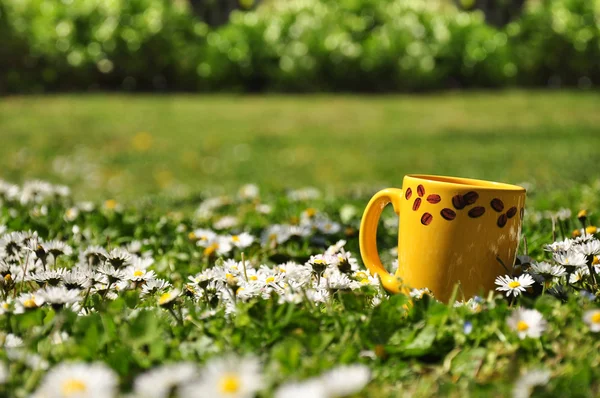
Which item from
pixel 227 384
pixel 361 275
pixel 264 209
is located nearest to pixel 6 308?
pixel 227 384

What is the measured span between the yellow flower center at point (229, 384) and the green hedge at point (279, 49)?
38.9ft

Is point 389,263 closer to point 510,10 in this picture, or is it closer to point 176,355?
point 176,355

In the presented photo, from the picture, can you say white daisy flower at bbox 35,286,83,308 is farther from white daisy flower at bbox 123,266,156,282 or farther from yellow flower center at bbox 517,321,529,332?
yellow flower center at bbox 517,321,529,332

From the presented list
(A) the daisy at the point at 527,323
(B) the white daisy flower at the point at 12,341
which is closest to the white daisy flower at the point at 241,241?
(B) the white daisy flower at the point at 12,341

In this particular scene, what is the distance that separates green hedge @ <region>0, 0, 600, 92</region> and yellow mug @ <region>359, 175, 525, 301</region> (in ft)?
36.5

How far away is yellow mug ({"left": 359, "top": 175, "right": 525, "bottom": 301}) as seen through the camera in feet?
5.27

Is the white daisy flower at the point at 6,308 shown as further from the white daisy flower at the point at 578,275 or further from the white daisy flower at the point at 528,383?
the white daisy flower at the point at 578,275

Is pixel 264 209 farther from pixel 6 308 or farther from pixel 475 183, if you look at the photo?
pixel 6 308

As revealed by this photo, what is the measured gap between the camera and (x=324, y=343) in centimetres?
130

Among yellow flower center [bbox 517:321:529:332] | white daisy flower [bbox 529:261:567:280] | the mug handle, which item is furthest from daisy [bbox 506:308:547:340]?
the mug handle

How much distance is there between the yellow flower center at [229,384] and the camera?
3.13 feet

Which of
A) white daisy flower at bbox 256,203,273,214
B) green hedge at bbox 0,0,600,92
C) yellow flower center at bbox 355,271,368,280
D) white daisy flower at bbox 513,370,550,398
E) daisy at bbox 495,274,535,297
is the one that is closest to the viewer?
white daisy flower at bbox 513,370,550,398

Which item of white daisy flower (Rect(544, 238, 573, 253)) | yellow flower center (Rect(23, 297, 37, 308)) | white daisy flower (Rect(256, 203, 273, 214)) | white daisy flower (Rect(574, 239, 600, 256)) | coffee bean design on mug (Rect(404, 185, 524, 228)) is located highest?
coffee bean design on mug (Rect(404, 185, 524, 228))

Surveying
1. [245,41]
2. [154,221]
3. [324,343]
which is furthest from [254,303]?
[245,41]
